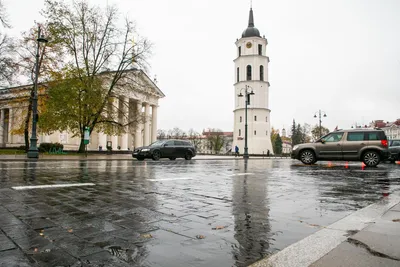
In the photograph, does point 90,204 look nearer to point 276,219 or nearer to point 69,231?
point 69,231

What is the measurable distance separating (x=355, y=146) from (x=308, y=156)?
94.6 inches

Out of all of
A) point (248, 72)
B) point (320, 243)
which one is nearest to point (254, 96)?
point (248, 72)

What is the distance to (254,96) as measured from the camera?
6762 cm

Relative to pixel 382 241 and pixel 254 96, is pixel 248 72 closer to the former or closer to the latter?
pixel 254 96

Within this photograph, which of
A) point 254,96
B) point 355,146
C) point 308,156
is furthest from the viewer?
point 254,96

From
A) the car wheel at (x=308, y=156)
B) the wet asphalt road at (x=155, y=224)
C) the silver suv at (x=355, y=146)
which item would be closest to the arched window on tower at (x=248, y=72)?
the car wheel at (x=308, y=156)

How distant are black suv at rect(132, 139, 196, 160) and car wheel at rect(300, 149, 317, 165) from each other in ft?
36.0

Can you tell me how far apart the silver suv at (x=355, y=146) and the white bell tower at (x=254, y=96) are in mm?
50768

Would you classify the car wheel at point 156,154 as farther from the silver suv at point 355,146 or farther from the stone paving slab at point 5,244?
the stone paving slab at point 5,244

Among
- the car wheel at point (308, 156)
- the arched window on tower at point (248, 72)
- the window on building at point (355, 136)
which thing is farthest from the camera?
the arched window on tower at point (248, 72)

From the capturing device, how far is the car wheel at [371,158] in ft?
48.6

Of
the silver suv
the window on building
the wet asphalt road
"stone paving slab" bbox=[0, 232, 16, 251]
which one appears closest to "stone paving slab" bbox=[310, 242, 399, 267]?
the wet asphalt road

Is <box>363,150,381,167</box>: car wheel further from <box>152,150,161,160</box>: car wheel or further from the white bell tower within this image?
the white bell tower

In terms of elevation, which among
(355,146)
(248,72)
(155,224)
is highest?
(248,72)
